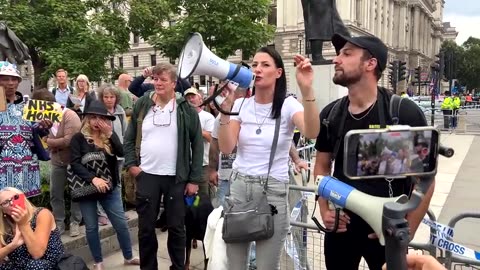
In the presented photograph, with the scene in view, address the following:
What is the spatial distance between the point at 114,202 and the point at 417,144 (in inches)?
141

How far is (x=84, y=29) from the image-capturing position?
18906mm

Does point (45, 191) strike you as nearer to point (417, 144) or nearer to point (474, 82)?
point (417, 144)

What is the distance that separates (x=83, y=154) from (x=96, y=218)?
0.64 meters

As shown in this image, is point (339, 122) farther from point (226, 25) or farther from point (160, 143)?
point (226, 25)

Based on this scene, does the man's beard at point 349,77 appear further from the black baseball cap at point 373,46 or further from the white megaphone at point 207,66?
the white megaphone at point 207,66

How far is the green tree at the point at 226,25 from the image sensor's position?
2475 cm

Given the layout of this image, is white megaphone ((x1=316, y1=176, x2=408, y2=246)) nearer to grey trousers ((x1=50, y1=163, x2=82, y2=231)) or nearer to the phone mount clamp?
the phone mount clamp

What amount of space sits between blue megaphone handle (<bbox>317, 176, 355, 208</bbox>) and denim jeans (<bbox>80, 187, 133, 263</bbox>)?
311 centimetres

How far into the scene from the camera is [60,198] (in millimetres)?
5102

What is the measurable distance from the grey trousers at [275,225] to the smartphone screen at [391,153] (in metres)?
1.53

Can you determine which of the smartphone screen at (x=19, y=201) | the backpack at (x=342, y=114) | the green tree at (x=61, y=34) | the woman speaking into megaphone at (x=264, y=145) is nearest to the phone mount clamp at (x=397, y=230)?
the backpack at (x=342, y=114)

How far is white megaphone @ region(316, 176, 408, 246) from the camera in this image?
1577 millimetres

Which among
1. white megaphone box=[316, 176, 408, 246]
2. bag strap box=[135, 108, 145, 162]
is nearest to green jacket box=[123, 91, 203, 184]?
bag strap box=[135, 108, 145, 162]

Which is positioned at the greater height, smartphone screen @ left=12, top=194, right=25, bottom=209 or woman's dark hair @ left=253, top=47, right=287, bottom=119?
woman's dark hair @ left=253, top=47, right=287, bottom=119
